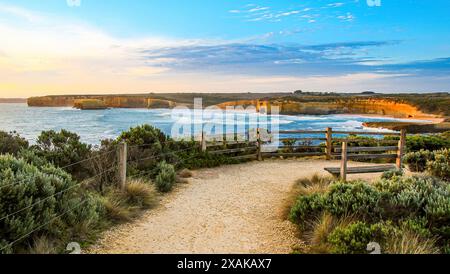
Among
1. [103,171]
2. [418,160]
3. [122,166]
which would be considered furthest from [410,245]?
[418,160]

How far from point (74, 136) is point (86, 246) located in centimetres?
616

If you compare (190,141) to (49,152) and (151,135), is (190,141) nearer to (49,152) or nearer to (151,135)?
(151,135)

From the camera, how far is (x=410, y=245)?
416 cm

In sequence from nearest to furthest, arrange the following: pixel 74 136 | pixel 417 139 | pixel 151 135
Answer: pixel 74 136
pixel 151 135
pixel 417 139

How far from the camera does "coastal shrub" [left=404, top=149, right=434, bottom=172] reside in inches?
471

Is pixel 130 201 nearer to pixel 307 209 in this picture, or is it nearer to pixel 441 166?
pixel 307 209

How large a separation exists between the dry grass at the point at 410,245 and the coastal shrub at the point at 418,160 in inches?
334

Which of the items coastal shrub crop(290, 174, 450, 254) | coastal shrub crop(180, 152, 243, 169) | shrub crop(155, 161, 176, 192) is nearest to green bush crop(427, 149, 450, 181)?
coastal shrub crop(290, 174, 450, 254)

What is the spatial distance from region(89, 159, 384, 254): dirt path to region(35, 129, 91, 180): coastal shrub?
8.84 feet

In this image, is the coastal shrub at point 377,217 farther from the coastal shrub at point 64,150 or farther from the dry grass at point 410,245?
the coastal shrub at point 64,150

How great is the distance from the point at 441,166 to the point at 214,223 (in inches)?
305

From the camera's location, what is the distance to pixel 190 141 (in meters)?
13.6

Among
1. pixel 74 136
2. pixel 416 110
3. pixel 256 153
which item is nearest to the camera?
pixel 74 136
